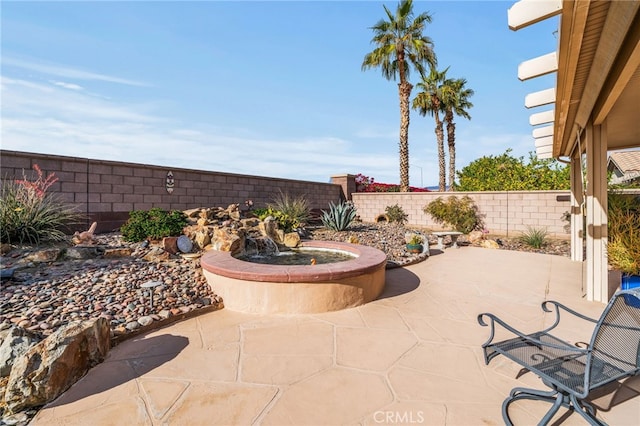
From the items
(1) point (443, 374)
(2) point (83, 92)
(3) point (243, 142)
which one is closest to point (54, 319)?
(1) point (443, 374)

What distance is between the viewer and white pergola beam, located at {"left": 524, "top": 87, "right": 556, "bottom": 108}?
3.58 metres

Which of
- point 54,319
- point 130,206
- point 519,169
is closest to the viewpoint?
point 54,319

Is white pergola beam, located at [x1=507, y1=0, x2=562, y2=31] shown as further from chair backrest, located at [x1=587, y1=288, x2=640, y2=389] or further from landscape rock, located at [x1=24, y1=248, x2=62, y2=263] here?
landscape rock, located at [x1=24, y1=248, x2=62, y2=263]

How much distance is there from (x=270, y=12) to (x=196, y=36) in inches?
59.3

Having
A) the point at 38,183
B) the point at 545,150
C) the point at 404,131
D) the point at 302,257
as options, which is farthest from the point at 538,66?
the point at 404,131

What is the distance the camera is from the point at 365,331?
10.0 feet

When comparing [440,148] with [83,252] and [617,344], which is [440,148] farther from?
[83,252]

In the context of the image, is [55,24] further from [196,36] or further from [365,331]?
[365,331]

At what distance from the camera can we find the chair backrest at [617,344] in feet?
5.66

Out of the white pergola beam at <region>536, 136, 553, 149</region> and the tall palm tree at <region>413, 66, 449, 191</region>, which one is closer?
the white pergola beam at <region>536, 136, 553, 149</region>

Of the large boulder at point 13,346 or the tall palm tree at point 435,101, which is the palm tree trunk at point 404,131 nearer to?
the tall palm tree at point 435,101
